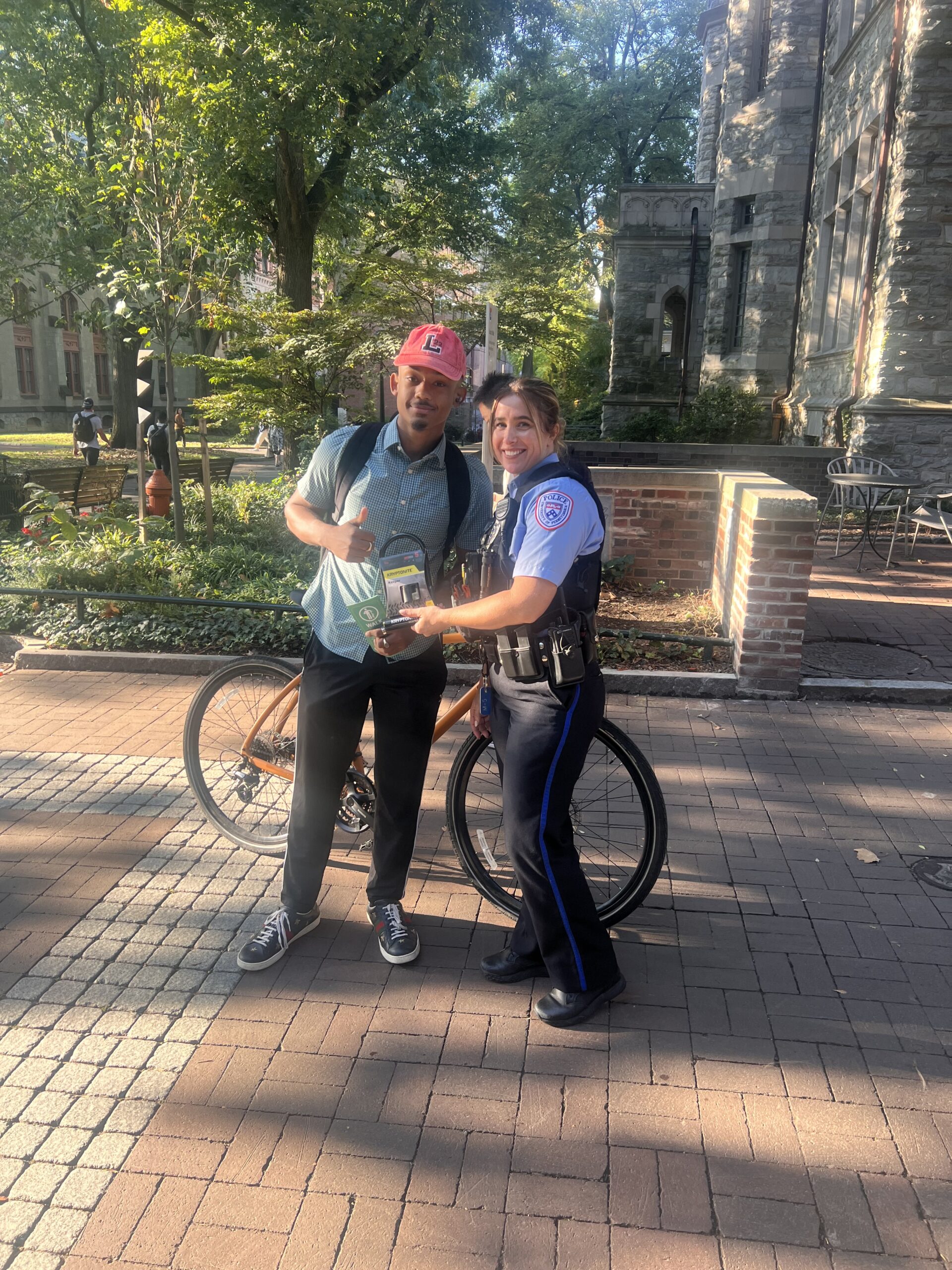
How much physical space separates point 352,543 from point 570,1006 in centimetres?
160

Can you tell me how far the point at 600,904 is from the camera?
3.65 meters

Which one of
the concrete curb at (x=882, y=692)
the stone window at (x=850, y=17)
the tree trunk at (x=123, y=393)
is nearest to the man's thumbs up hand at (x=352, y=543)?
the concrete curb at (x=882, y=692)

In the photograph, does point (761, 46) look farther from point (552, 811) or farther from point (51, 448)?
point (552, 811)

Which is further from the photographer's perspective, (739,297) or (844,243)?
(739,297)

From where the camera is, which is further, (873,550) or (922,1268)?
(873,550)

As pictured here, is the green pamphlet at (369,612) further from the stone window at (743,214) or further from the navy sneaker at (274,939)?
the stone window at (743,214)

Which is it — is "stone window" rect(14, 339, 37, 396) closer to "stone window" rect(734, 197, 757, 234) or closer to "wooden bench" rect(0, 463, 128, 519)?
"stone window" rect(734, 197, 757, 234)

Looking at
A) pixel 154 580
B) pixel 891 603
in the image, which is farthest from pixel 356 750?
pixel 891 603

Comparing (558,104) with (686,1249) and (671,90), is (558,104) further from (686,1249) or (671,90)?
(686,1249)

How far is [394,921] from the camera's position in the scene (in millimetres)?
3490

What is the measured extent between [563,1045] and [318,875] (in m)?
1.04

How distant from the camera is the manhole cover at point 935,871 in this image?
3.96 m

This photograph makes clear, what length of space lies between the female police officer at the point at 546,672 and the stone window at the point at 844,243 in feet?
48.5

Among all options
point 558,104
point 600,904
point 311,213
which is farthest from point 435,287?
point 558,104
